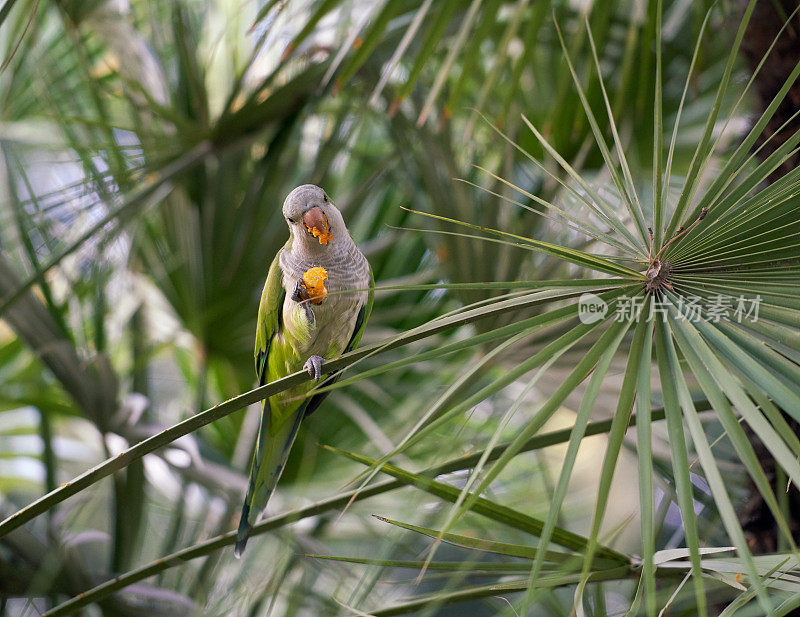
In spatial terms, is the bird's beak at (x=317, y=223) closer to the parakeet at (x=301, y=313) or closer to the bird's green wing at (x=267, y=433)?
the parakeet at (x=301, y=313)

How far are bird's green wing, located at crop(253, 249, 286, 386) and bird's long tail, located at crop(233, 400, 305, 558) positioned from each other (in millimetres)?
95

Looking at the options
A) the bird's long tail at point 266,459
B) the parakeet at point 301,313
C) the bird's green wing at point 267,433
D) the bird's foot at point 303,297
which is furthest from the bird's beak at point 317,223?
the bird's long tail at point 266,459

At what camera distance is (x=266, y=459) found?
3.89 feet

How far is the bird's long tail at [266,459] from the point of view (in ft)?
3.73

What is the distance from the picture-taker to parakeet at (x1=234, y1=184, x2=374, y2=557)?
0.91m

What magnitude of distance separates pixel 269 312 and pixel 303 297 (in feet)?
0.58

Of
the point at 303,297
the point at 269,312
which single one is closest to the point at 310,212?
the point at 303,297

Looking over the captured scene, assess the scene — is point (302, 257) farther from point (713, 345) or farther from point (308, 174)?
point (308, 174)

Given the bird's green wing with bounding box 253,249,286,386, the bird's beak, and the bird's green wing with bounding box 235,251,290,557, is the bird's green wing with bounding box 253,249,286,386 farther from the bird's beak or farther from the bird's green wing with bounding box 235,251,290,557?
the bird's beak

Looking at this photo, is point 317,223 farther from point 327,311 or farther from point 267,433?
point 267,433

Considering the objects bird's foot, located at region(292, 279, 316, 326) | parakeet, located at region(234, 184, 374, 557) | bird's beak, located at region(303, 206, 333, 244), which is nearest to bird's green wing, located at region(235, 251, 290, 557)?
parakeet, located at region(234, 184, 374, 557)

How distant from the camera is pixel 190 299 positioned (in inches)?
66.9

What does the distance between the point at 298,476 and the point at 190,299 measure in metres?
0.54

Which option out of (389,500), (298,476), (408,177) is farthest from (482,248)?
(389,500)
